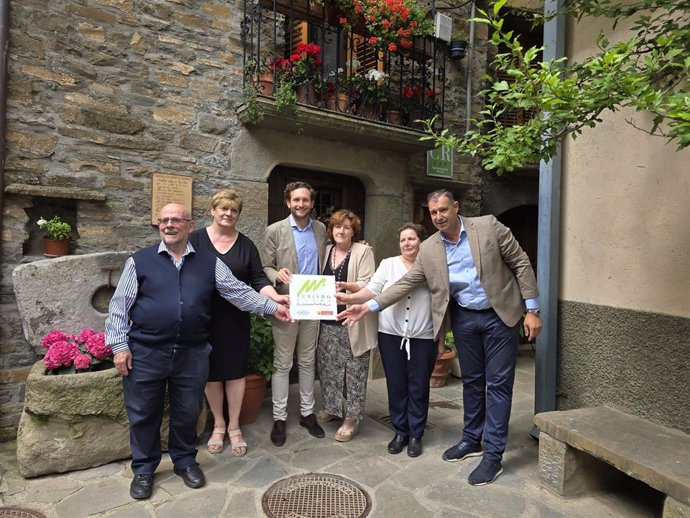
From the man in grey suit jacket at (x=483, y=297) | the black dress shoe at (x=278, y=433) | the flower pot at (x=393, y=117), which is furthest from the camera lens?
the flower pot at (x=393, y=117)

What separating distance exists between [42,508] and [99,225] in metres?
2.22

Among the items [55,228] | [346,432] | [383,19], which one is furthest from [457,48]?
[55,228]

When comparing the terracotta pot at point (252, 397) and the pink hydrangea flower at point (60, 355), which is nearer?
the pink hydrangea flower at point (60, 355)

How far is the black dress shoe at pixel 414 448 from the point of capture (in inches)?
133

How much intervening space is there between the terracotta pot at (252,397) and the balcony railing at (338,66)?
101 inches

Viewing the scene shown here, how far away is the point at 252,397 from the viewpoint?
3.88 m

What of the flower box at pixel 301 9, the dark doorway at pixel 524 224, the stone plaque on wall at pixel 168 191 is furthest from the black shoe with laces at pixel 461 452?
the dark doorway at pixel 524 224

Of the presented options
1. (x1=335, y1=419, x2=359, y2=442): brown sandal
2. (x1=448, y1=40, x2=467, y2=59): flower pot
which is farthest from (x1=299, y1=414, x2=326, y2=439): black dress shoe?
(x1=448, y1=40, x2=467, y2=59): flower pot

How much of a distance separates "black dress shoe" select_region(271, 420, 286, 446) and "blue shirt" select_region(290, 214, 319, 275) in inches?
45.5

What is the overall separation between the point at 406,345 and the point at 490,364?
0.57 metres

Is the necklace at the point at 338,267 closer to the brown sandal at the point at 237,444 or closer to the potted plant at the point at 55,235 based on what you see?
the brown sandal at the point at 237,444

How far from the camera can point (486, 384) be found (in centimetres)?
320

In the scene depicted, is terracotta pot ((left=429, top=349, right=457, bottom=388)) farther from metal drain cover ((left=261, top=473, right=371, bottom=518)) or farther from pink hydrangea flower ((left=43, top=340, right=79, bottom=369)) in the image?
pink hydrangea flower ((left=43, top=340, right=79, bottom=369))

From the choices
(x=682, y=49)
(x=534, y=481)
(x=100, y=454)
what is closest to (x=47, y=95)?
(x=100, y=454)
